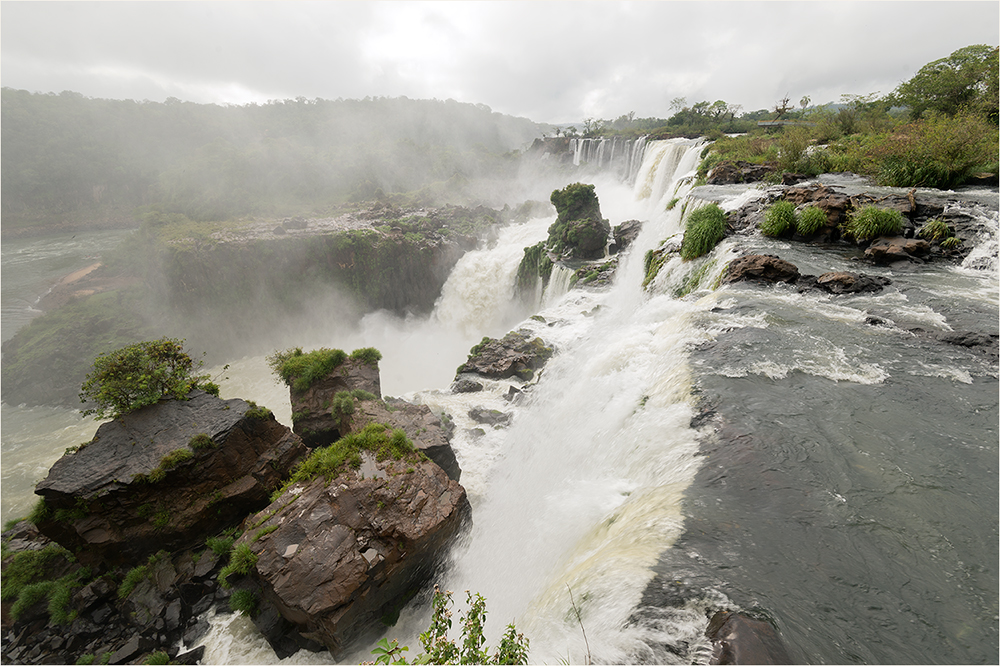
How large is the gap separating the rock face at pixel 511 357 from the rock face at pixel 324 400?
12.5 feet

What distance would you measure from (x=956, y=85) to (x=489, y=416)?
102ft

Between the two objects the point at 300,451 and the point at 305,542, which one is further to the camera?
the point at 300,451

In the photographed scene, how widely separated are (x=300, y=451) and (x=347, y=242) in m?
23.3

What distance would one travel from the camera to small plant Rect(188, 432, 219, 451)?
8414 millimetres

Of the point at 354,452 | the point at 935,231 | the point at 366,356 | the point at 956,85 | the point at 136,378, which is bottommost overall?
the point at 354,452

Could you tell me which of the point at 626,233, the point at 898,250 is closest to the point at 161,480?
the point at 898,250

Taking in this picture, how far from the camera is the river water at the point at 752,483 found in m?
3.40

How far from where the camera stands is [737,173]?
58.0 ft

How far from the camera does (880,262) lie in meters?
9.70

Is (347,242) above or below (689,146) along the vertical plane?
below

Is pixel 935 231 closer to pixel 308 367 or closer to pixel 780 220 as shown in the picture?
pixel 780 220

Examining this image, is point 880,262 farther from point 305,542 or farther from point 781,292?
point 305,542

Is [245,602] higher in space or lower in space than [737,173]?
lower

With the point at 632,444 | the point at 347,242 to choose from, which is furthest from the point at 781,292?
the point at 347,242
